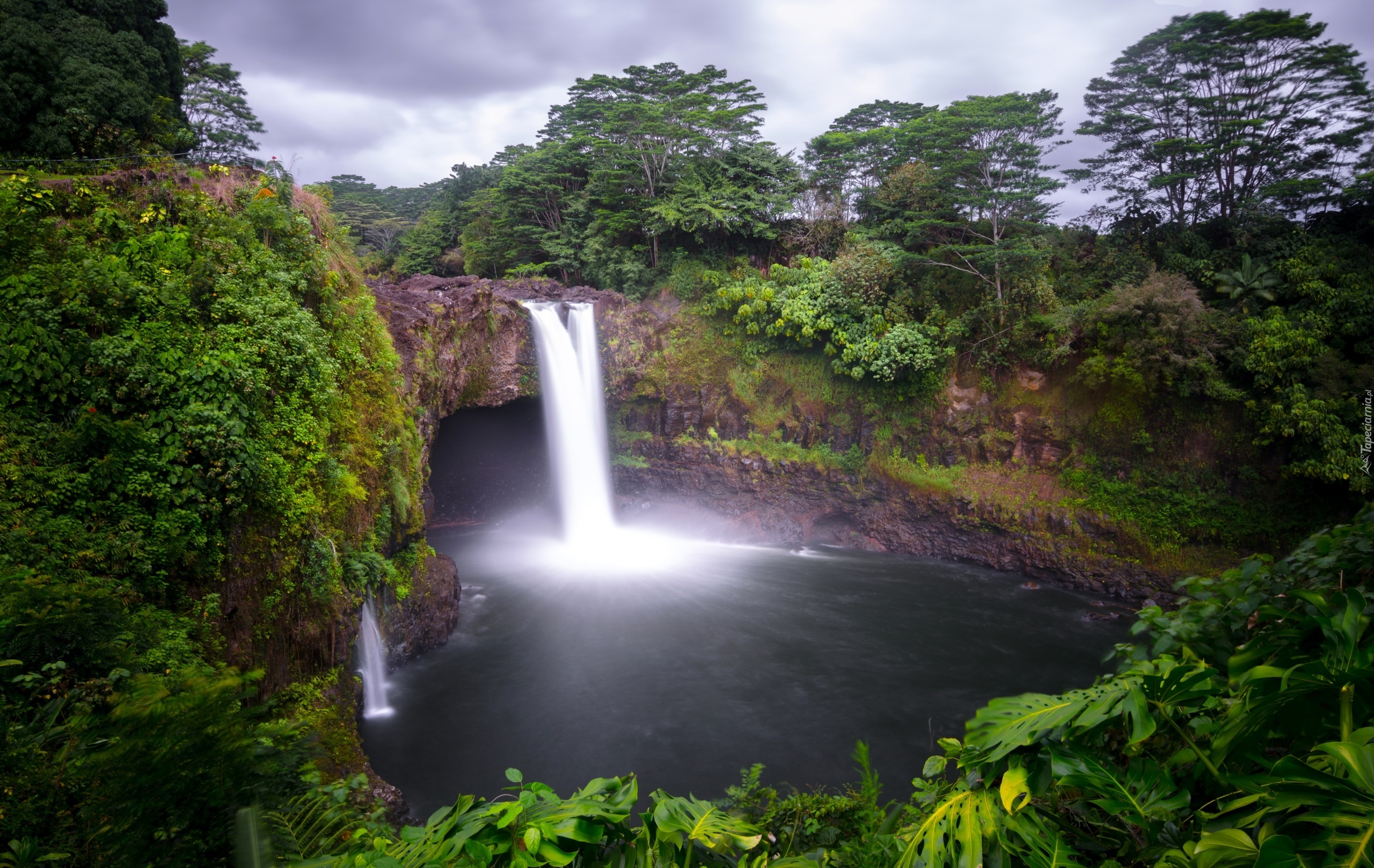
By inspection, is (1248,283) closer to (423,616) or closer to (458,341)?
(458,341)

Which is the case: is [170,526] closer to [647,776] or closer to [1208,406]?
[647,776]

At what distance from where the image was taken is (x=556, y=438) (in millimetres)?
16234

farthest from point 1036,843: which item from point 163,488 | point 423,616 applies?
point 423,616

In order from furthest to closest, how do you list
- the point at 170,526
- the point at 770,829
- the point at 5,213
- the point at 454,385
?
1. the point at 454,385
2. the point at 5,213
3. the point at 170,526
4. the point at 770,829

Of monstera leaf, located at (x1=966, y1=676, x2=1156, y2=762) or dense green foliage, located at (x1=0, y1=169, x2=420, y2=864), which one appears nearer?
monstera leaf, located at (x1=966, y1=676, x2=1156, y2=762)

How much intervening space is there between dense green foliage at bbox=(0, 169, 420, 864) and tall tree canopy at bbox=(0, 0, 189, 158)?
7.81 feet

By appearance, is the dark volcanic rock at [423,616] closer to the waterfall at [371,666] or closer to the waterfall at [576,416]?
the waterfall at [371,666]

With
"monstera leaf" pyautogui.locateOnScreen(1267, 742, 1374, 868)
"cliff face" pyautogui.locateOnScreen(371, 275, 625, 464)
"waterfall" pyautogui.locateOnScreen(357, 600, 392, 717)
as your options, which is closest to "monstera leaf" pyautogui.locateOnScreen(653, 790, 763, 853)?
"monstera leaf" pyautogui.locateOnScreen(1267, 742, 1374, 868)

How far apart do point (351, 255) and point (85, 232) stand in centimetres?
401

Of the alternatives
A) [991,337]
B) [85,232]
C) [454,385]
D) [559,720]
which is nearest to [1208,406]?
[991,337]

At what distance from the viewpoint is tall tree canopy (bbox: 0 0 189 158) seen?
7891 mm

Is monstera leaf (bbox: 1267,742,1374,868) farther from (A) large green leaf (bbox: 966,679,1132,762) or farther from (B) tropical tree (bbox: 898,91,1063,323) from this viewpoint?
(B) tropical tree (bbox: 898,91,1063,323)

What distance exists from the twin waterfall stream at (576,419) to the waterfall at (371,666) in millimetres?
6685

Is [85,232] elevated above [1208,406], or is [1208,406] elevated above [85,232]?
[85,232]
